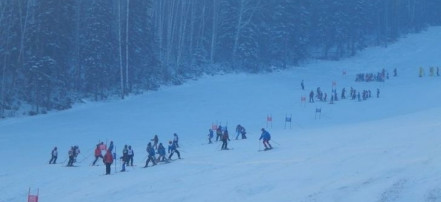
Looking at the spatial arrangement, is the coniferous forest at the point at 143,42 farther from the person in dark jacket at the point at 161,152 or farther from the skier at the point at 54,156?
the person in dark jacket at the point at 161,152

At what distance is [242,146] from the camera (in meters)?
25.3

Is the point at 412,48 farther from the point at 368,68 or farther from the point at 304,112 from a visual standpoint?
the point at 304,112

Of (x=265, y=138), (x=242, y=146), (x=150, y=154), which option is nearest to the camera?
(x=150, y=154)

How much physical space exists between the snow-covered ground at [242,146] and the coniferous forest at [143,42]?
2462 mm

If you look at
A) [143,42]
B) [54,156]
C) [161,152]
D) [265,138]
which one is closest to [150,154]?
[161,152]

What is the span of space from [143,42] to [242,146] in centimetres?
2431

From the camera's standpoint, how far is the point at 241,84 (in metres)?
52.0

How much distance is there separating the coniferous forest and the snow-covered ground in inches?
96.9

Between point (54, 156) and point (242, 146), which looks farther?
point (242, 146)

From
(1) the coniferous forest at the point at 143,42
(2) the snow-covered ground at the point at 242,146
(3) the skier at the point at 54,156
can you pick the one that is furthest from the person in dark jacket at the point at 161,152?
(1) the coniferous forest at the point at 143,42

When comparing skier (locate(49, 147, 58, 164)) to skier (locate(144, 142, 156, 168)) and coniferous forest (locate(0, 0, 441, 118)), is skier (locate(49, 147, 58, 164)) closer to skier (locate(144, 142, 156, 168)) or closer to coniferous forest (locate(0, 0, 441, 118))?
skier (locate(144, 142, 156, 168))

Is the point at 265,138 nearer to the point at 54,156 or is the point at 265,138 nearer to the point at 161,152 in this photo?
the point at 161,152

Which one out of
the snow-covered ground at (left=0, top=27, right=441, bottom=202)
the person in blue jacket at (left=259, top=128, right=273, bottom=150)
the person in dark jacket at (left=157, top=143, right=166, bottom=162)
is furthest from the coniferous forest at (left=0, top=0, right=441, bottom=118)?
the person in blue jacket at (left=259, top=128, right=273, bottom=150)

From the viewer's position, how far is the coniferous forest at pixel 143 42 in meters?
39.7
